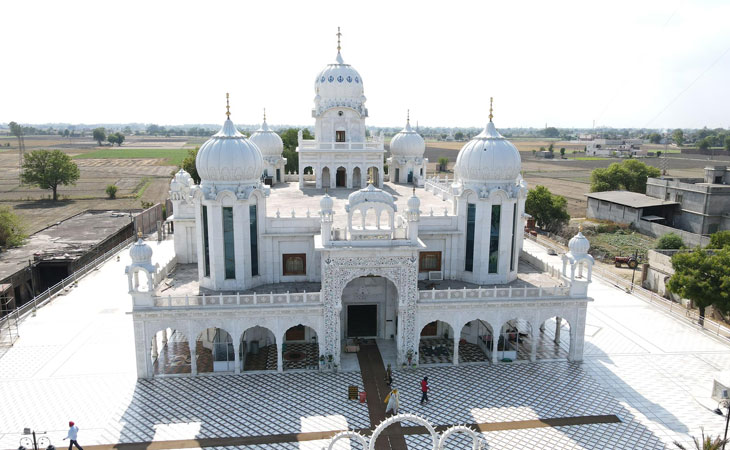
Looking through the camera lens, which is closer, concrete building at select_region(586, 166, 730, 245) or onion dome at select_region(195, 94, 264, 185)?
onion dome at select_region(195, 94, 264, 185)

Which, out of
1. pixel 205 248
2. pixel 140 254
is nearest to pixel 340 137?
pixel 205 248

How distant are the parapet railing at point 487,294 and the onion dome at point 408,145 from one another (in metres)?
20.9

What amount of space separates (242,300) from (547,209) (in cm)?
4425

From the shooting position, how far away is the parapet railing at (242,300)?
2644 cm

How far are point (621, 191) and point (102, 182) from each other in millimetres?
98944

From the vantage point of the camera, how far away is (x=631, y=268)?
49.4 metres

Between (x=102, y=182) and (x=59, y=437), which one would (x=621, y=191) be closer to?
(x=59, y=437)

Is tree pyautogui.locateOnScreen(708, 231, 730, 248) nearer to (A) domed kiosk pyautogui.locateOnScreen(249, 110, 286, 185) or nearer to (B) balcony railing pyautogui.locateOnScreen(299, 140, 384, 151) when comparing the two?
(B) balcony railing pyautogui.locateOnScreen(299, 140, 384, 151)

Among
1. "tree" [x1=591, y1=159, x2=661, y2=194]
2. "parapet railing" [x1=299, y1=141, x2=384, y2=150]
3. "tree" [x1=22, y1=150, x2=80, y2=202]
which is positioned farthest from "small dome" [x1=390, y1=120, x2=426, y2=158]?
"tree" [x1=22, y1=150, x2=80, y2=202]

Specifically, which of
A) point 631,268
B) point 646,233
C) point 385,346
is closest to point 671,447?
point 385,346

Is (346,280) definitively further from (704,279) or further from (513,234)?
(704,279)

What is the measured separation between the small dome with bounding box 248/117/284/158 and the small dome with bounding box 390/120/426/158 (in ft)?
33.4

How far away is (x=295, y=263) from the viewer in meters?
30.6

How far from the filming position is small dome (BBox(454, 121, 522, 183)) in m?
29.5
